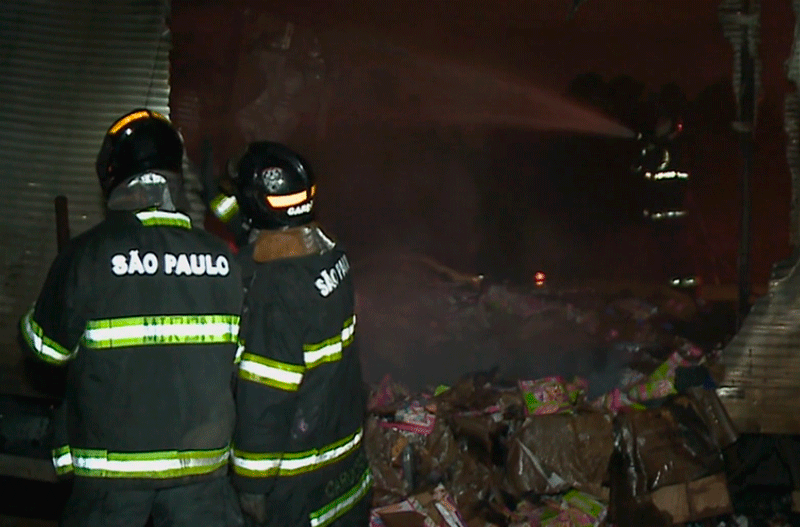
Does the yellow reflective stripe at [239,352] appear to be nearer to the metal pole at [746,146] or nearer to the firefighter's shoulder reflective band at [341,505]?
the firefighter's shoulder reflective band at [341,505]

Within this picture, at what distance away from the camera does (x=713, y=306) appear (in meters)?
6.20

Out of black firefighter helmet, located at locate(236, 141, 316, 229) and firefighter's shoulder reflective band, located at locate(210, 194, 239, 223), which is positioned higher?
black firefighter helmet, located at locate(236, 141, 316, 229)

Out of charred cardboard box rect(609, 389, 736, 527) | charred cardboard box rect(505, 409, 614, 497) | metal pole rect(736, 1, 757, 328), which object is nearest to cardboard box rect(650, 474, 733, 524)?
charred cardboard box rect(609, 389, 736, 527)

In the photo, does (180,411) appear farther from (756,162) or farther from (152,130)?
(756,162)

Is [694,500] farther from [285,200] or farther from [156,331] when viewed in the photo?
[156,331]

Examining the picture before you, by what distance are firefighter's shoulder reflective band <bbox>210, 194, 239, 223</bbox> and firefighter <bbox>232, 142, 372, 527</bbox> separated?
0.29 m

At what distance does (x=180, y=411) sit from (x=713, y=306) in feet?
14.9

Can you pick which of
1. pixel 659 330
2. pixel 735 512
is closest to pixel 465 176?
pixel 659 330

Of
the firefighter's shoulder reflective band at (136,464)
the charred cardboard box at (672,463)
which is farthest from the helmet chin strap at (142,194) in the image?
the charred cardboard box at (672,463)

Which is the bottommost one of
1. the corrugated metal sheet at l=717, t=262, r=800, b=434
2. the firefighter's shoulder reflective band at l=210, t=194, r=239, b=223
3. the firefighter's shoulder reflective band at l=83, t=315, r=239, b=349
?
the corrugated metal sheet at l=717, t=262, r=800, b=434

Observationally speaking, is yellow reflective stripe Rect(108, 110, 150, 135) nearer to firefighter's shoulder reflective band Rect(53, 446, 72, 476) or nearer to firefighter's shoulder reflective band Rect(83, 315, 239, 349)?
firefighter's shoulder reflective band Rect(83, 315, 239, 349)

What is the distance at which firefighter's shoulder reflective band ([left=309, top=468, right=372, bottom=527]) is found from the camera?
3.29 meters

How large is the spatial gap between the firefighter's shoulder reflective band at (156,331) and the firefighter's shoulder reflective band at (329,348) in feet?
1.18

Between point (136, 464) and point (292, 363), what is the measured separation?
625 millimetres
